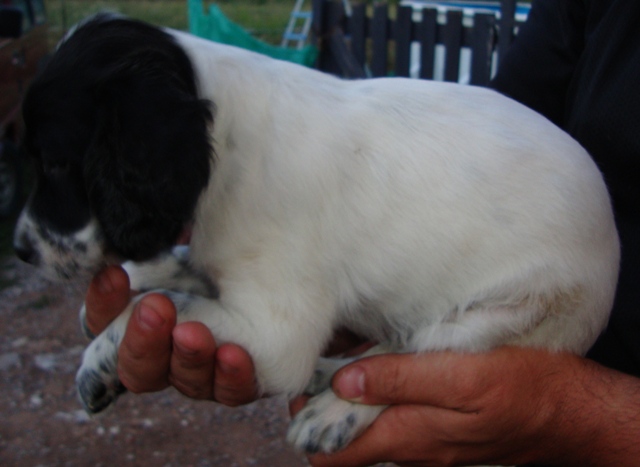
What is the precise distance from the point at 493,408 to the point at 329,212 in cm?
63

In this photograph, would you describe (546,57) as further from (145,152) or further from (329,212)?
(145,152)

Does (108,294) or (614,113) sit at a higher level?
(614,113)

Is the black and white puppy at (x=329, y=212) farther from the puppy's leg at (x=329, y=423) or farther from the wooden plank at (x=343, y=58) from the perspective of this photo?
the wooden plank at (x=343, y=58)

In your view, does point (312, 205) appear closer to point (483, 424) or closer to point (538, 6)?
point (483, 424)

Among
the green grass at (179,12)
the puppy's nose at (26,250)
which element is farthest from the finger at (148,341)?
the green grass at (179,12)

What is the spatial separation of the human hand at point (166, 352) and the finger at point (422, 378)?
11.0 inches

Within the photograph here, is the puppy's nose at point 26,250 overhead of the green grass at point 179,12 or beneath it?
overhead

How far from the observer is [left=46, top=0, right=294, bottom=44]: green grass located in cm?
1251

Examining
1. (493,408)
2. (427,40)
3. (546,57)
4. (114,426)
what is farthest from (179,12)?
(493,408)

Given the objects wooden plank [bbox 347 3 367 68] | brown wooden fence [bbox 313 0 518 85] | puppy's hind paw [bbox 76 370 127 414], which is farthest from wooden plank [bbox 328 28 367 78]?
puppy's hind paw [bbox 76 370 127 414]

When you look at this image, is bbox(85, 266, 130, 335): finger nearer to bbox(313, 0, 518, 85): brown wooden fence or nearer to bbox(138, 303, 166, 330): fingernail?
bbox(138, 303, 166, 330): fingernail

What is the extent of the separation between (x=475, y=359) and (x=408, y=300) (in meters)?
0.22

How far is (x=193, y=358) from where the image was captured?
5.80 feet

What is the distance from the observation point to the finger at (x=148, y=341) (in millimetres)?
1755
